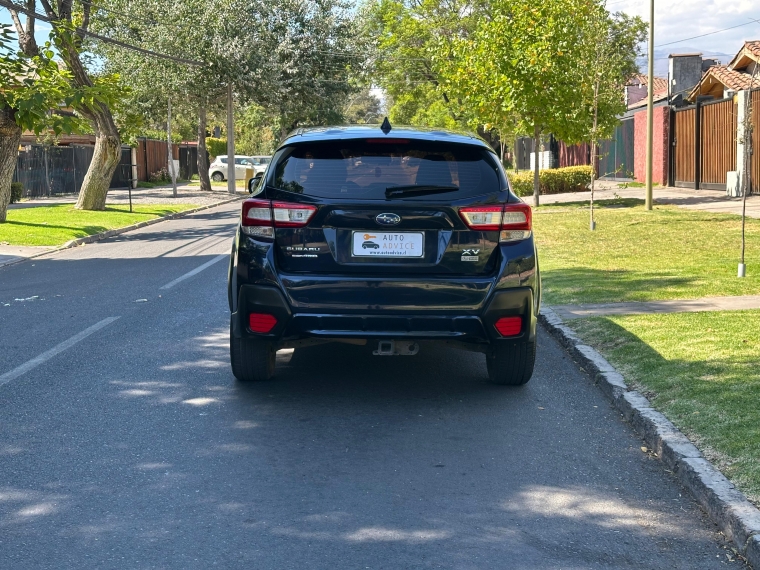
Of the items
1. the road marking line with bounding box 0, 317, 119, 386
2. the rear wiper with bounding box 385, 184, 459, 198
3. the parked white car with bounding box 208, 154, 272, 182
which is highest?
the parked white car with bounding box 208, 154, 272, 182

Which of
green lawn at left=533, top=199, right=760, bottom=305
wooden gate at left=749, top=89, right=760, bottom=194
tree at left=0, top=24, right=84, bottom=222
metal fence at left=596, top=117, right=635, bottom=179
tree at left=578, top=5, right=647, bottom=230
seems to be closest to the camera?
green lawn at left=533, top=199, right=760, bottom=305

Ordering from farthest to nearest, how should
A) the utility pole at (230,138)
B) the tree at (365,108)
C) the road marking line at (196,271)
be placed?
the tree at (365,108), the utility pole at (230,138), the road marking line at (196,271)

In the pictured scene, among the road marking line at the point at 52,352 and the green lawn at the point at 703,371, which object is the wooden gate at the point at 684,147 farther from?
the road marking line at the point at 52,352

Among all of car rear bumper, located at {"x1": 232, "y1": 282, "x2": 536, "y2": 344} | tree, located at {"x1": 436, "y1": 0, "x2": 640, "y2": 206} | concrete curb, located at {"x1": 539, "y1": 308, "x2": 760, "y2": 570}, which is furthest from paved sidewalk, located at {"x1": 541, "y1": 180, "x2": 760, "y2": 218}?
car rear bumper, located at {"x1": 232, "y1": 282, "x2": 536, "y2": 344}

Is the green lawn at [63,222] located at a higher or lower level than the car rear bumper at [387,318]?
higher


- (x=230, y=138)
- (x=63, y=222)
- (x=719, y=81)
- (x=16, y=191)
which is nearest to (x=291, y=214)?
(x=63, y=222)

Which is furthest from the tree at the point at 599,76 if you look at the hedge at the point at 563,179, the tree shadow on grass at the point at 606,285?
the hedge at the point at 563,179

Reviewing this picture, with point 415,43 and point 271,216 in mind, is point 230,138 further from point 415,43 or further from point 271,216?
point 271,216

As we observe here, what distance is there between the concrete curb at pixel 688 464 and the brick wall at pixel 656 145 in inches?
1147

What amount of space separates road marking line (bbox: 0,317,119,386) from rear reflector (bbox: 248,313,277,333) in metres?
1.99

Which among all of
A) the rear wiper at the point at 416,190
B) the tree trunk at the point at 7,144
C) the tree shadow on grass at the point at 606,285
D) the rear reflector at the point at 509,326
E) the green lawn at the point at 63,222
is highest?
the tree trunk at the point at 7,144

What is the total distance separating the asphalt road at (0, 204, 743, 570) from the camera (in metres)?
4.03

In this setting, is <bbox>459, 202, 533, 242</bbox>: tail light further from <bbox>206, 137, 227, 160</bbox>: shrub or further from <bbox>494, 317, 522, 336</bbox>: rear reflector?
<bbox>206, 137, 227, 160</bbox>: shrub

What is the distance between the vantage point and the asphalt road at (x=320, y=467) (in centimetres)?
403
